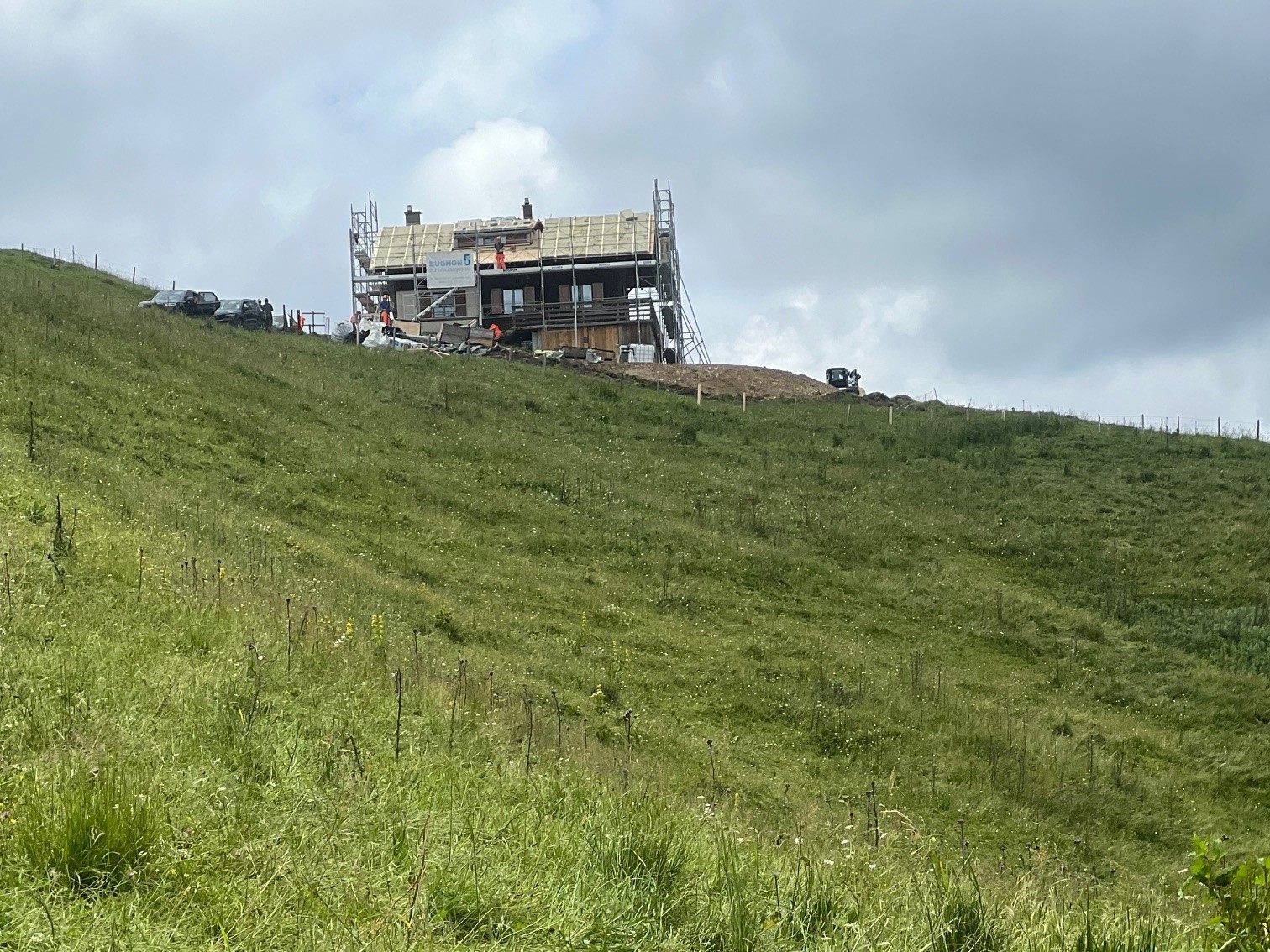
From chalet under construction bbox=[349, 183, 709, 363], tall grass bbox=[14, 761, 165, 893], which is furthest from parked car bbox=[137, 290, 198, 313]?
tall grass bbox=[14, 761, 165, 893]

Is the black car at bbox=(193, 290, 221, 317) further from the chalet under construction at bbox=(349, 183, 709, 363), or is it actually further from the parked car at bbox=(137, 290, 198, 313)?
the chalet under construction at bbox=(349, 183, 709, 363)

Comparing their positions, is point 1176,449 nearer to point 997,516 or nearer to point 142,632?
point 997,516

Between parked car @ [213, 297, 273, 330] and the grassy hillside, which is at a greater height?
parked car @ [213, 297, 273, 330]

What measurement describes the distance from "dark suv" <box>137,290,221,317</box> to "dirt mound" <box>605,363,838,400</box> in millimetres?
20164

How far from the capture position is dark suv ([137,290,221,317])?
52.9 m

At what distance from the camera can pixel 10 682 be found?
659cm

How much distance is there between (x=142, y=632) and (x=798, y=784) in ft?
33.8

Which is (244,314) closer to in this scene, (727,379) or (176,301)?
(176,301)

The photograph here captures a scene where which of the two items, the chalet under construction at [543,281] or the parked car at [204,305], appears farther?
the chalet under construction at [543,281]

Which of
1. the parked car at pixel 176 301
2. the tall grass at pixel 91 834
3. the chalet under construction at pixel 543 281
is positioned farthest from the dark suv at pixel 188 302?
the tall grass at pixel 91 834

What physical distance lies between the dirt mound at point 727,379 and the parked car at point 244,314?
57.8ft

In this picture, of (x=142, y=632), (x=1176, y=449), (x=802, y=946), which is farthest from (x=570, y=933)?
(x=1176, y=449)

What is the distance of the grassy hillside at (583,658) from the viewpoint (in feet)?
16.3

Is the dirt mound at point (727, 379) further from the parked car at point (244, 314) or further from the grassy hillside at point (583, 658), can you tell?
the parked car at point (244, 314)
